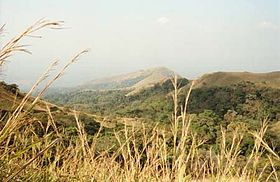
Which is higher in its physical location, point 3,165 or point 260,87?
point 3,165

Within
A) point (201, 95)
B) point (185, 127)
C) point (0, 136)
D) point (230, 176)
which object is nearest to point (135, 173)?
point (230, 176)

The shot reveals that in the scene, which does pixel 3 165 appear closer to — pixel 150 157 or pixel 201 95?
pixel 150 157

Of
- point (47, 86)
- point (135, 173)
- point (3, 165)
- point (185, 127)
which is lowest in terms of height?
point (135, 173)

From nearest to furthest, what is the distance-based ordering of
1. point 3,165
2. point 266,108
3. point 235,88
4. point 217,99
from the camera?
point 3,165
point 266,108
point 217,99
point 235,88

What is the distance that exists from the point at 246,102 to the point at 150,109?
72.6 ft

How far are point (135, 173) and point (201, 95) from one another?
4243 inches

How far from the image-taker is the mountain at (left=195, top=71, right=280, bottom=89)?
399 feet

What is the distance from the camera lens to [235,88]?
371 feet

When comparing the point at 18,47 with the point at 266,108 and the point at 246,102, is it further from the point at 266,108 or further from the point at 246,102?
the point at 246,102

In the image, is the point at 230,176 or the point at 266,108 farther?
the point at 266,108

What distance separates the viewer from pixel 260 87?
110m

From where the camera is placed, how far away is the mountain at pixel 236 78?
12159 cm

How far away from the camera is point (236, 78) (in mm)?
128000

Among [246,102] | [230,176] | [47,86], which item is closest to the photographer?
[47,86]
